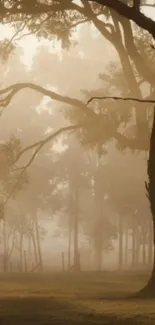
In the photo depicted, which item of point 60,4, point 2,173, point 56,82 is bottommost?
point 2,173

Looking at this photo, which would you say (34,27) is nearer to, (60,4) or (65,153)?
(60,4)

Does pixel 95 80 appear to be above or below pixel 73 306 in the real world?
above

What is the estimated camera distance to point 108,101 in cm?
2727

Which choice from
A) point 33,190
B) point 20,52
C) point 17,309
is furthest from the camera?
point 20,52

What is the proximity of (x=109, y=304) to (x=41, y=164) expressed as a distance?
36816 millimetres

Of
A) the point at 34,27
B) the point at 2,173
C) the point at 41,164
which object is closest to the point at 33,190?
the point at 41,164

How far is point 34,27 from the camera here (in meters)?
25.8

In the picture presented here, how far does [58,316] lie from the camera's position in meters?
12.7

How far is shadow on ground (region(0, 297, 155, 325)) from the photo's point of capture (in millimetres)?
11745

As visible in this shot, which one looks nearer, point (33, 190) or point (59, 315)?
point (59, 315)

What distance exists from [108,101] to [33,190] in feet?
83.0

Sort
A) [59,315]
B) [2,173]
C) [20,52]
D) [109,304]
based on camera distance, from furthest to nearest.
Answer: [20,52]
[2,173]
[109,304]
[59,315]

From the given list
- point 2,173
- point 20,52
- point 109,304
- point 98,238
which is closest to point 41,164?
point 98,238

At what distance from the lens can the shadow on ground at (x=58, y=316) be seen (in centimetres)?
1174
